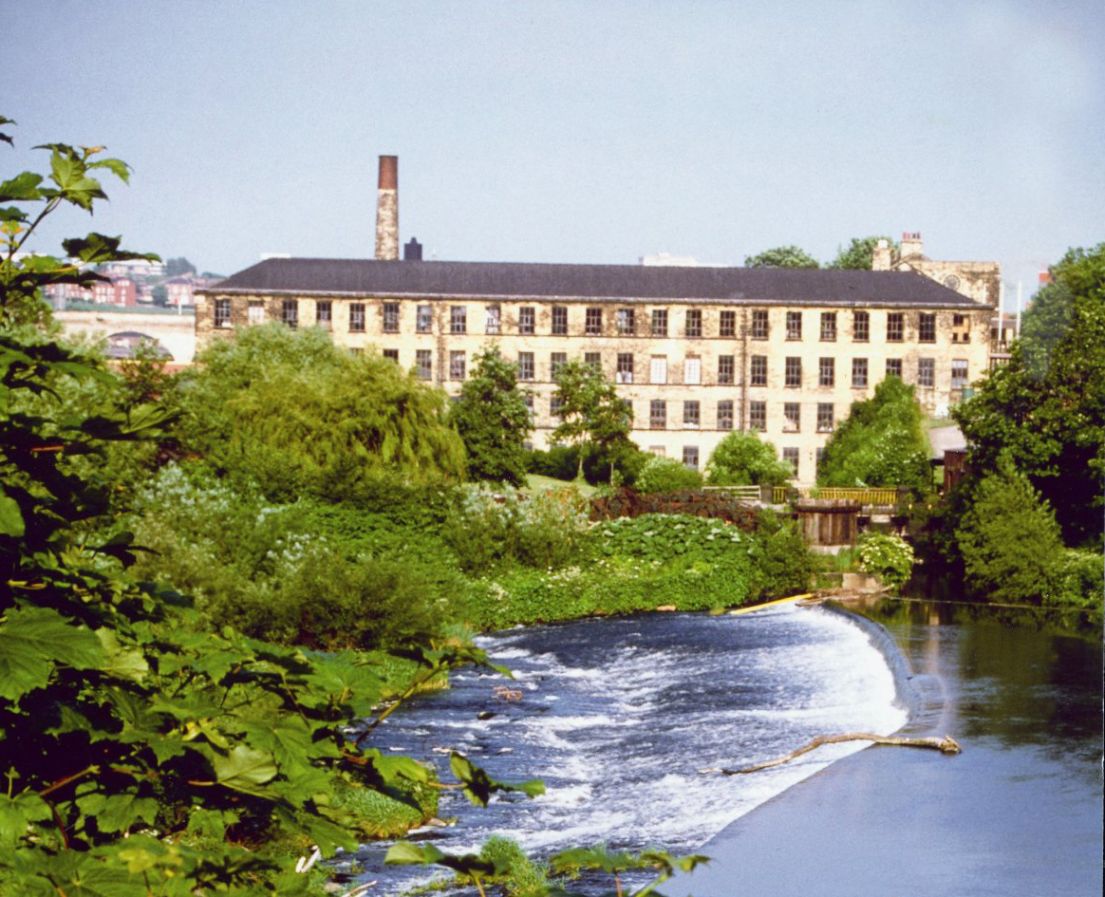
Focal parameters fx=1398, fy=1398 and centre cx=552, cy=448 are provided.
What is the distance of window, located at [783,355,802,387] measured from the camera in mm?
57688

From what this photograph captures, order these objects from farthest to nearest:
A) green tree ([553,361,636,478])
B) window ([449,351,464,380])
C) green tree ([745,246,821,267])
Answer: green tree ([745,246,821,267]) < window ([449,351,464,380]) < green tree ([553,361,636,478])

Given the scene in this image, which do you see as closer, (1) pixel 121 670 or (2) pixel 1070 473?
(1) pixel 121 670

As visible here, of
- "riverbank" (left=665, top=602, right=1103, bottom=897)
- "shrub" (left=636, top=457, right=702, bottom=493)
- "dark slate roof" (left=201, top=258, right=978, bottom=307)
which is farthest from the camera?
"dark slate roof" (left=201, top=258, right=978, bottom=307)

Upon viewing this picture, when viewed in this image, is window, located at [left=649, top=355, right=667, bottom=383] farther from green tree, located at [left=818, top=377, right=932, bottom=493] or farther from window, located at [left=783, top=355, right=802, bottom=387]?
green tree, located at [left=818, top=377, right=932, bottom=493]

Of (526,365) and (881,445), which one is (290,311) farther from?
(881,445)

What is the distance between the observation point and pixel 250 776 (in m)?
3.39

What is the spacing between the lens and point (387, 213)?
2534 inches

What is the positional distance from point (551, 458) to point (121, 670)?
158 feet

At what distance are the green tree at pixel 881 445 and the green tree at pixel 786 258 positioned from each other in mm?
30146

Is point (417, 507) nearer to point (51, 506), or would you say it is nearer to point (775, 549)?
point (775, 549)

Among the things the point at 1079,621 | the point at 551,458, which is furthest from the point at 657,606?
the point at 551,458

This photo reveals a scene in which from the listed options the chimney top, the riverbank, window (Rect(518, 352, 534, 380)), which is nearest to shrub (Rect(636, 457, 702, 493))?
window (Rect(518, 352, 534, 380))

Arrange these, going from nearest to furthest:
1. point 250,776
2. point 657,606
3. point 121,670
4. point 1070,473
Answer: point 250,776
point 121,670
point 657,606
point 1070,473

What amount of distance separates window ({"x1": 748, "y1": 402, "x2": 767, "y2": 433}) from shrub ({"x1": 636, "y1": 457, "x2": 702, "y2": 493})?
10.1 metres
